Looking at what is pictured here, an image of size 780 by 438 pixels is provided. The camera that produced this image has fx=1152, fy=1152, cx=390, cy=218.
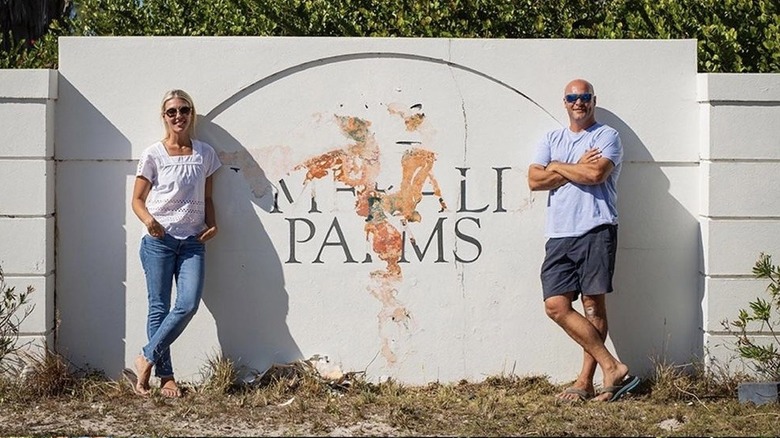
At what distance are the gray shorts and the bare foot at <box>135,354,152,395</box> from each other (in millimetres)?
2554

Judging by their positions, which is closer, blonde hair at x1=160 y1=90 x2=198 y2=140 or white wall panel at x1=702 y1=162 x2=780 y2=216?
blonde hair at x1=160 y1=90 x2=198 y2=140

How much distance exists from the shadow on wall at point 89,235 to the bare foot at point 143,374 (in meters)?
0.29

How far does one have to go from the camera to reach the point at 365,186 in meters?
7.58

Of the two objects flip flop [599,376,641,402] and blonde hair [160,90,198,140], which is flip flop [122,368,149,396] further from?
flip flop [599,376,641,402]

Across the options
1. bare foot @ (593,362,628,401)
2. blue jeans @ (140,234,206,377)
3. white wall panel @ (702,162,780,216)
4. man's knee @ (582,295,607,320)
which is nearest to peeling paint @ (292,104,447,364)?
blue jeans @ (140,234,206,377)

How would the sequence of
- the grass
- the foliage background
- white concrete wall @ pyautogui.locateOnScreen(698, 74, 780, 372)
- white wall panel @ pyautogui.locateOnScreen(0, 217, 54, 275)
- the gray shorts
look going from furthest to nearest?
1. the foliage background
2. white concrete wall @ pyautogui.locateOnScreen(698, 74, 780, 372)
3. white wall panel @ pyautogui.locateOnScreen(0, 217, 54, 275)
4. the gray shorts
5. the grass

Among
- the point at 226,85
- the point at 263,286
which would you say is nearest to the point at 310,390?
the point at 263,286

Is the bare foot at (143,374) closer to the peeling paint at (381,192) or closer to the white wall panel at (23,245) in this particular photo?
the white wall panel at (23,245)

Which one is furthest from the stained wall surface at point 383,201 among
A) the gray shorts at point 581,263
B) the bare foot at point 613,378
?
the bare foot at point 613,378

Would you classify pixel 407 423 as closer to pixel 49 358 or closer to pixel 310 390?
pixel 310 390

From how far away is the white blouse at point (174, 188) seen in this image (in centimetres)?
721

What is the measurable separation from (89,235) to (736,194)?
422 centimetres

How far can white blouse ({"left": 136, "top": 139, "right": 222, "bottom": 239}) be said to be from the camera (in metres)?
7.21

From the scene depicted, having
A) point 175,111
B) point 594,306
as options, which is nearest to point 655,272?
point 594,306
